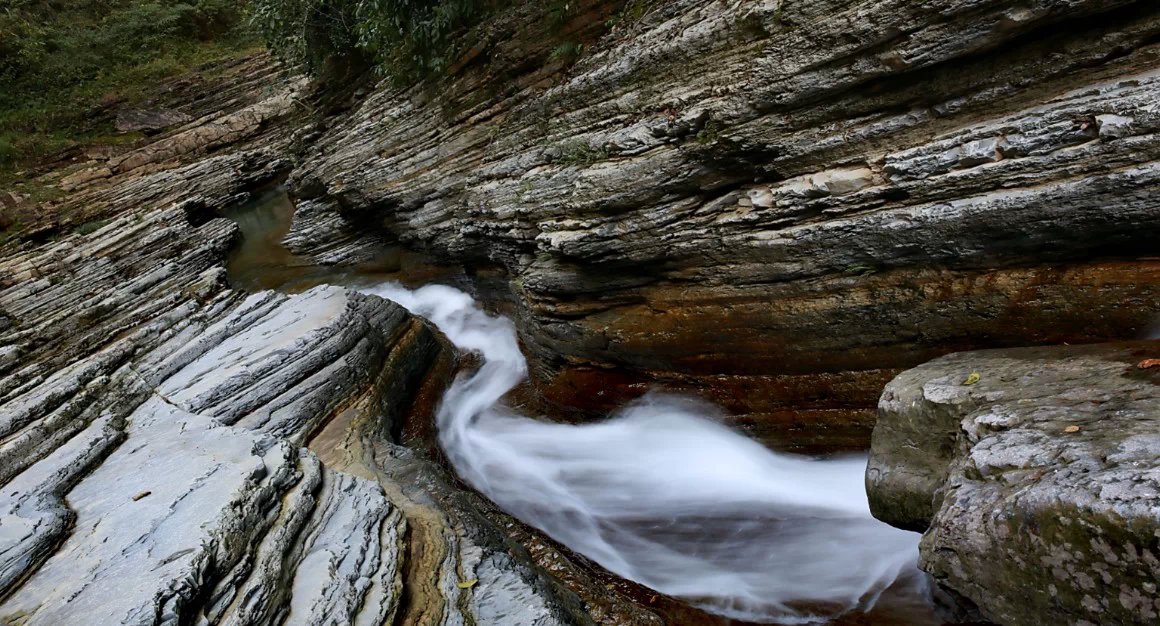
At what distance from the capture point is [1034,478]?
282 cm

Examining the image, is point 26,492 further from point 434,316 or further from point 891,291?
point 891,291

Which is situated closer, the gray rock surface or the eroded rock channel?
the eroded rock channel

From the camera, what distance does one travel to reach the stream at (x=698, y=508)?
469 centimetres

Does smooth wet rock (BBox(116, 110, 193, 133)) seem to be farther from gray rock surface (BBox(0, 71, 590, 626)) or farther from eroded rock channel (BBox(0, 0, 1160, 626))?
eroded rock channel (BBox(0, 0, 1160, 626))

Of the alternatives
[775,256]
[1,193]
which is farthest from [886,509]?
[1,193]

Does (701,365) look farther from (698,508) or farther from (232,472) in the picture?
(232,472)

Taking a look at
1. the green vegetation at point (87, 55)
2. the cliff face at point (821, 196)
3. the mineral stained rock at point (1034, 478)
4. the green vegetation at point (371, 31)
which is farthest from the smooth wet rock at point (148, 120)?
the mineral stained rock at point (1034, 478)

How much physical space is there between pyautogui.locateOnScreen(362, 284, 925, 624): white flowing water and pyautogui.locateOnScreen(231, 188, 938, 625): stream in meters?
0.01

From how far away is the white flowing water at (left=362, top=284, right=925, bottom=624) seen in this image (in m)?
4.76

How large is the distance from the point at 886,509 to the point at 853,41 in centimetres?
348

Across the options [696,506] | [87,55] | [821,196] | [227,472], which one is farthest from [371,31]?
[87,55]

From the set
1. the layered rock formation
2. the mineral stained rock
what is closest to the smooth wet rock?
the layered rock formation

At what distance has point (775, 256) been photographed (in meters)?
5.27

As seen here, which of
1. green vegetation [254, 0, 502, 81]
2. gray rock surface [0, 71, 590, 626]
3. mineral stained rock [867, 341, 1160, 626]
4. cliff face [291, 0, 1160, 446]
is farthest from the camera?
green vegetation [254, 0, 502, 81]
